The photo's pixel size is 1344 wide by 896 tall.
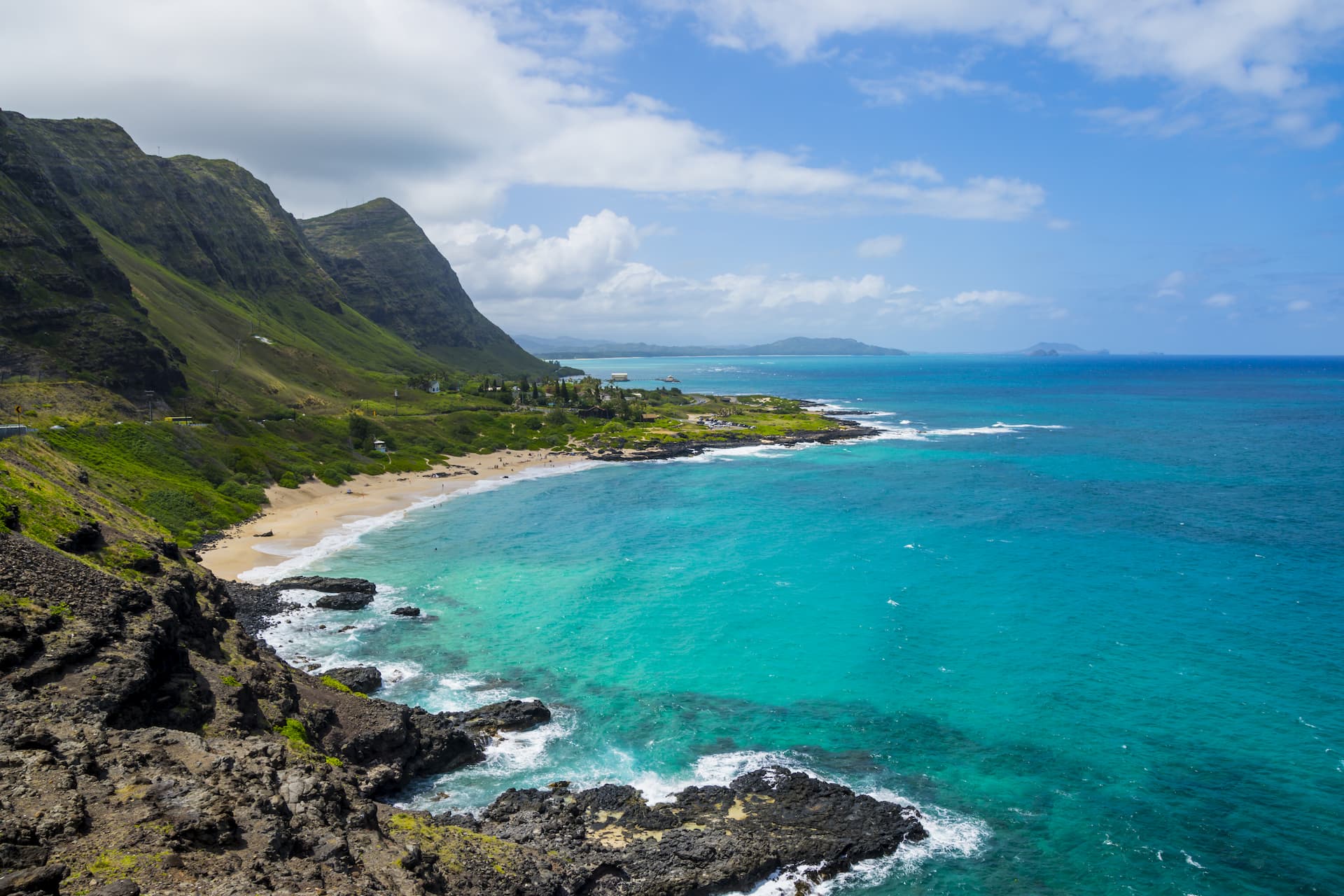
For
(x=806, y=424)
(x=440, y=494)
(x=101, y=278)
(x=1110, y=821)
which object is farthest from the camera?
(x=806, y=424)

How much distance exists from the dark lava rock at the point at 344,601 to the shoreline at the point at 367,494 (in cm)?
861

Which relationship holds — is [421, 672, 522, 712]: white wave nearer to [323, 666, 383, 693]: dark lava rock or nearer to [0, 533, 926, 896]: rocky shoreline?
[0, 533, 926, 896]: rocky shoreline

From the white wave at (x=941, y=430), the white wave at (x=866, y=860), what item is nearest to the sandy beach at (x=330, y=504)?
the white wave at (x=866, y=860)

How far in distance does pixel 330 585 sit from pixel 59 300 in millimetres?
74455

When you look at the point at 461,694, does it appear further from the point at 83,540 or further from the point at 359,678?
the point at 83,540

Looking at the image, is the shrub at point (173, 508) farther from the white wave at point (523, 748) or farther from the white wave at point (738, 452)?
the white wave at point (738, 452)

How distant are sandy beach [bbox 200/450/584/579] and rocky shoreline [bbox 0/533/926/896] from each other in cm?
2916

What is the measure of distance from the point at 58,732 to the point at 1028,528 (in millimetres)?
75876

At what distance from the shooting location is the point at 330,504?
8750 centimetres

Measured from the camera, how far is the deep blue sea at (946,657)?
29.3 meters

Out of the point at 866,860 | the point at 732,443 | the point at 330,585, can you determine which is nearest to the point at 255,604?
the point at 330,585

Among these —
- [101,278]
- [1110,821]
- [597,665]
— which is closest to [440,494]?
[597,665]

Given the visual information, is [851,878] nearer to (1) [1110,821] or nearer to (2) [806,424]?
(1) [1110,821]

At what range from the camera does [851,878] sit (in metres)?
26.3
